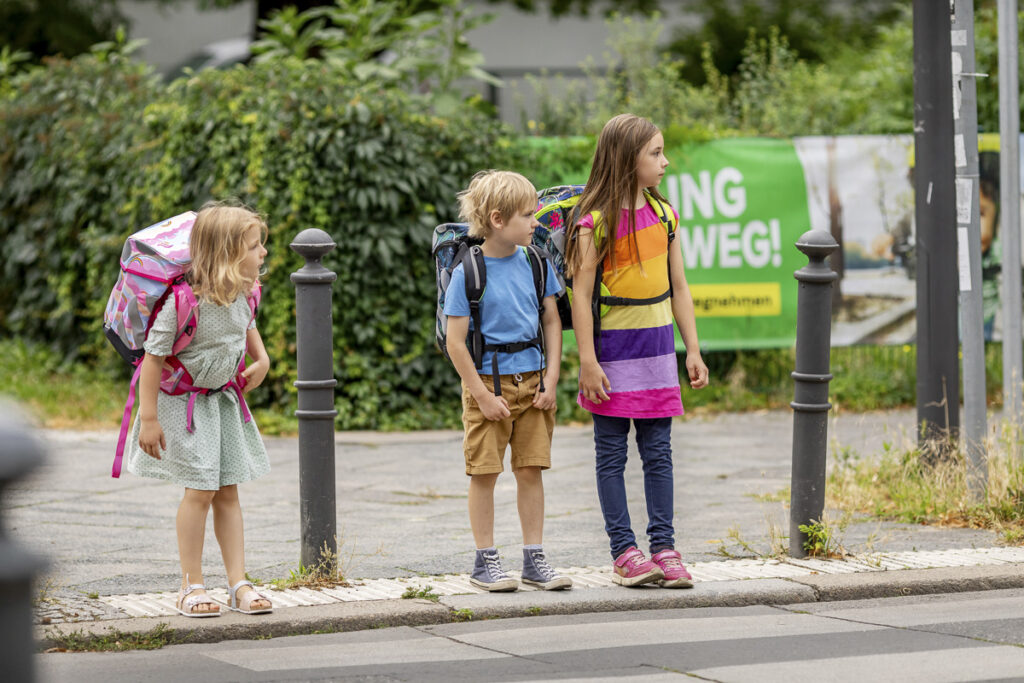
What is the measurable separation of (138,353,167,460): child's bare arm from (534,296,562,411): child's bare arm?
4.24 feet

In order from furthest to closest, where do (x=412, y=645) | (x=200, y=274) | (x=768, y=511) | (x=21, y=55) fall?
(x=21, y=55) < (x=768, y=511) < (x=200, y=274) < (x=412, y=645)

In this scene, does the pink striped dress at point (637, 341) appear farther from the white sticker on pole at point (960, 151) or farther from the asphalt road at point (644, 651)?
the white sticker on pole at point (960, 151)

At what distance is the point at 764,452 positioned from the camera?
820cm

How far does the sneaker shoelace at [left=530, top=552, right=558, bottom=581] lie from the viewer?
497 centimetres

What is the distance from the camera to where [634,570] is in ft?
16.2

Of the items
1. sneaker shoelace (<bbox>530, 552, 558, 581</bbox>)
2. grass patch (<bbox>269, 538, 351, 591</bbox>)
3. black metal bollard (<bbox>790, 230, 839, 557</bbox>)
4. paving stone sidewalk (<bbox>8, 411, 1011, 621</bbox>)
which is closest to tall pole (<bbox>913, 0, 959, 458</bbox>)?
paving stone sidewalk (<bbox>8, 411, 1011, 621</bbox>)

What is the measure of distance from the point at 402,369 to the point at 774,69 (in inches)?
200

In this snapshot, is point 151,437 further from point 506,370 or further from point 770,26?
point 770,26

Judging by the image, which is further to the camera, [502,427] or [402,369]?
[402,369]

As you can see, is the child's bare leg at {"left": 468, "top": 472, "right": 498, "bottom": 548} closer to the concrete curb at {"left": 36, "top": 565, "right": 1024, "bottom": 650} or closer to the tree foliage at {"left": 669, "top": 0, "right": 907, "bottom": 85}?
the concrete curb at {"left": 36, "top": 565, "right": 1024, "bottom": 650}

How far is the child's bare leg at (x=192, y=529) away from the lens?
4660mm

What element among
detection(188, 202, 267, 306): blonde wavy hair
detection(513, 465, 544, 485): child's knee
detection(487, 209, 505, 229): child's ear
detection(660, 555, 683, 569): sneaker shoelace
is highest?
detection(487, 209, 505, 229): child's ear

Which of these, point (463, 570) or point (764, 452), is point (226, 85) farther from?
point (463, 570)

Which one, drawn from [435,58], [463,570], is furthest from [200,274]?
[435,58]
